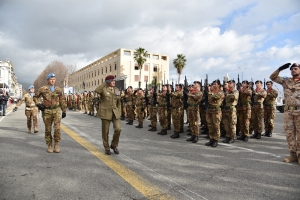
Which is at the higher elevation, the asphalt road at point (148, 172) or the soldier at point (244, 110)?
the soldier at point (244, 110)

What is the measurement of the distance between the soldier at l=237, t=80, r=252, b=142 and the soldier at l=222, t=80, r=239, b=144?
51 centimetres

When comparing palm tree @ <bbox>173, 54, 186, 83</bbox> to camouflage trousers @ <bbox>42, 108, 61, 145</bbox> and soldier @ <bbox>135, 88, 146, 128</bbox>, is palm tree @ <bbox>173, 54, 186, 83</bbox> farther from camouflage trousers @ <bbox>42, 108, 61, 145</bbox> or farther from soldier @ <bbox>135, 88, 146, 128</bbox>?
camouflage trousers @ <bbox>42, 108, 61, 145</bbox>

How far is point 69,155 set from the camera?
16.4 ft

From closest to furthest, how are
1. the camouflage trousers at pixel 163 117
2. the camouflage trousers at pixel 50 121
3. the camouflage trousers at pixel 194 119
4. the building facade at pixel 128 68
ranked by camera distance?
the camouflage trousers at pixel 50 121 < the camouflage trousers at pixel 194 119 < the camouflage trousers at pixel 163 117 < the building facade at pixel 128 68

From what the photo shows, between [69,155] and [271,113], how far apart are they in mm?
6503

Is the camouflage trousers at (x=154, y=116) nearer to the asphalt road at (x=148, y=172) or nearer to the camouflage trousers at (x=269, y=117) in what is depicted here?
the asphalt road at (x=148, y=172)

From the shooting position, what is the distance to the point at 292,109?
15.7 feet

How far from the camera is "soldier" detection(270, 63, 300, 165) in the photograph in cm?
470

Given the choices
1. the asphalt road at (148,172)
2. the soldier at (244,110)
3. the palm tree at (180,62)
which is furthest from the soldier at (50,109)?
the palm tree at (180,62)

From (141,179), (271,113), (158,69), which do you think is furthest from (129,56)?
(141,179)

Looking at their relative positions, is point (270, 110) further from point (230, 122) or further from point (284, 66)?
point (284, 66)

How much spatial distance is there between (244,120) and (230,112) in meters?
0.68

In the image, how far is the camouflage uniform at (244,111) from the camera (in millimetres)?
6958

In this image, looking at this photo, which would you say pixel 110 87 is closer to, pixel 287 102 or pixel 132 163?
pixel 132 163
